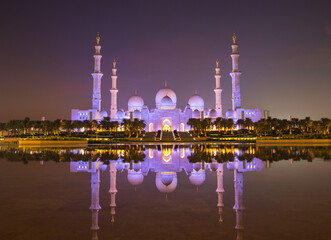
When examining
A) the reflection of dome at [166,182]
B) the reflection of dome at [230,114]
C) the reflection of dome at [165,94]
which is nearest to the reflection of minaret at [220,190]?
the reflection of dome at [166,182]

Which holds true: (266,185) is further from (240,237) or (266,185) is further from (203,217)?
(240,237)

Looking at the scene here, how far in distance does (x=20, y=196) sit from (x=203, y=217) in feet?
16.3

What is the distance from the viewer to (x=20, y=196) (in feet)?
27.9

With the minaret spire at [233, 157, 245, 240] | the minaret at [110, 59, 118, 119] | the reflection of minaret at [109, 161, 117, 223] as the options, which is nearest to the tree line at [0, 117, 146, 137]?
the minaret at [110, 59, 118, 119]

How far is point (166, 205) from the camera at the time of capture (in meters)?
7.37

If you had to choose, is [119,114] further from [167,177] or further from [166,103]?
[167,177]

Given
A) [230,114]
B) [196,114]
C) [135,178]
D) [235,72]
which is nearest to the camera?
[135,178]

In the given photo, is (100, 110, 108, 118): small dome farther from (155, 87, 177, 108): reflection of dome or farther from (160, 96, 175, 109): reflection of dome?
(160, 96, 175, 109): reflection of dome

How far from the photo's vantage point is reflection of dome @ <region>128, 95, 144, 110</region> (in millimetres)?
72938

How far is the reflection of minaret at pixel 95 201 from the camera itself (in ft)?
18.9

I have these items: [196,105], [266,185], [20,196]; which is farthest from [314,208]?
[196,105]

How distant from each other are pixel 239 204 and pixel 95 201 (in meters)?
3.40

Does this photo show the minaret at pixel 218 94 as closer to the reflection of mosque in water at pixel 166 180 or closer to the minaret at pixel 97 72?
the minaret at pixel 97 72

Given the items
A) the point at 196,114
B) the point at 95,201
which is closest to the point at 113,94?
the point at 196,114
